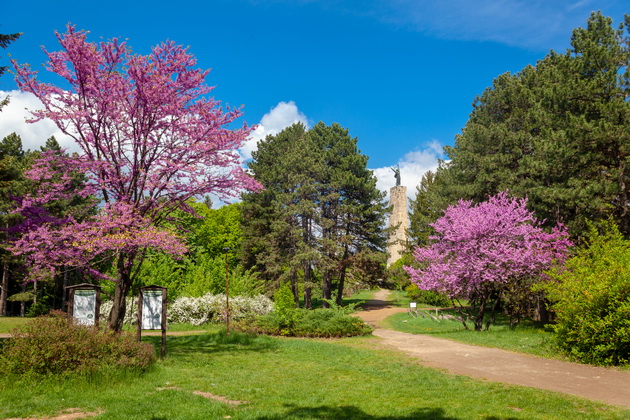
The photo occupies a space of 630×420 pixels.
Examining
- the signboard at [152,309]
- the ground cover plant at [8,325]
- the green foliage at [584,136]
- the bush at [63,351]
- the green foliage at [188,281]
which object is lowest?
the ground cover plant at [8,325]

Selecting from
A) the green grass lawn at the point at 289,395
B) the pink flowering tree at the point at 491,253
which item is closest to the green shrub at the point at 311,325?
the pink flowering tree at the point at 491,253

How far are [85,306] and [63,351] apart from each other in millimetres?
4196

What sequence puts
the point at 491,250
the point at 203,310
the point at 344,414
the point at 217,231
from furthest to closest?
the point at 217,231 → the point at 203,310 → the point at 491,250 → the point at 344,414

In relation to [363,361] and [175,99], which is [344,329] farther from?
[175,99]

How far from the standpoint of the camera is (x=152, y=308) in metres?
13.1

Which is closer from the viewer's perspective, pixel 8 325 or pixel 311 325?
pixel 311 325

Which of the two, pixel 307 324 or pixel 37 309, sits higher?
pixel 37 309

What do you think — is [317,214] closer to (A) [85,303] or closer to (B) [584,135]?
(B) [584,135]

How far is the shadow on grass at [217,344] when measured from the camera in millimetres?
14656

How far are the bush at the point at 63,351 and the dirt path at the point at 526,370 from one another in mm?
7892

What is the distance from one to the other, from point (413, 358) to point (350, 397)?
19.5 feet

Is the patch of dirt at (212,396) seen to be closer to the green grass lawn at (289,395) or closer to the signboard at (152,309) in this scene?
the green grass lawn at (289,395)

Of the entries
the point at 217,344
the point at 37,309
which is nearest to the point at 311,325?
the point at 217,344

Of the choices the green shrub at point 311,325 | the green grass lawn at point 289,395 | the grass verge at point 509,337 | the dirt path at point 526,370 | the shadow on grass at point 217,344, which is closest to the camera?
the green grass lawn at point 289,395
